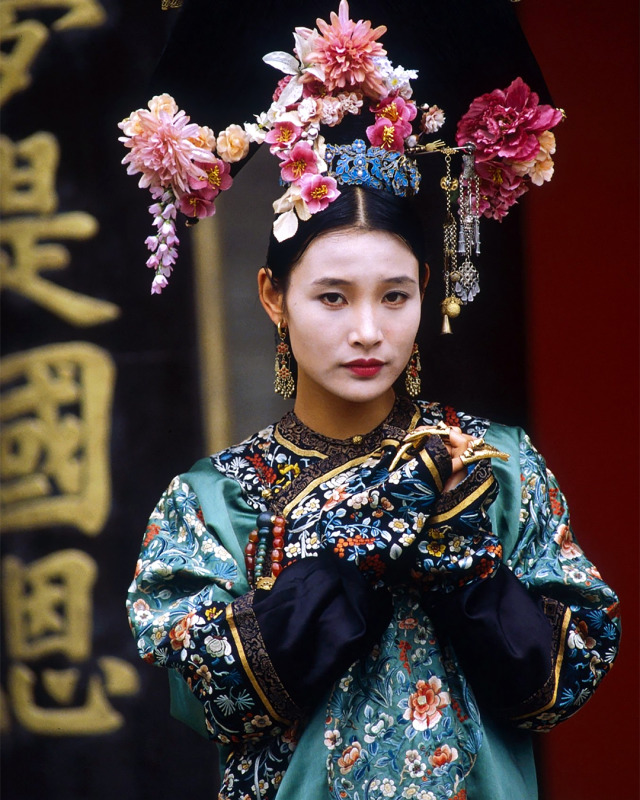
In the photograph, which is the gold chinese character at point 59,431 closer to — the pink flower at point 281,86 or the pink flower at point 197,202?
the pink flower at point 197,202

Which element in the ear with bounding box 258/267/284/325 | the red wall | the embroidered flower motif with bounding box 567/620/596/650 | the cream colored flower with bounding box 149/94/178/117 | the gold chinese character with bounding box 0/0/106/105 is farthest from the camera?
the gold chinese character with bounding box 0/0/106/105

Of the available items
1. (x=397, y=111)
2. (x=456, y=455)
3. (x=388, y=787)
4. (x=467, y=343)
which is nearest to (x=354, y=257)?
(x=397, y=111)

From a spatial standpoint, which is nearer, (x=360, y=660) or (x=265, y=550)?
(x=360, y=660)

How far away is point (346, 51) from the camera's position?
200 cm

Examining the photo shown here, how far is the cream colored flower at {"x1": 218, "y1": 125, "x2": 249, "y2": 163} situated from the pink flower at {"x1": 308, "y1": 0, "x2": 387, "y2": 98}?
177 mm

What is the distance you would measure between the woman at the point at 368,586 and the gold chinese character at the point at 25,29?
1.28m

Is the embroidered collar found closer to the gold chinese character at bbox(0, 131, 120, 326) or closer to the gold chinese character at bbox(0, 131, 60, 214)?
the gold chinese character at bbox(0, 131, 120, 326)

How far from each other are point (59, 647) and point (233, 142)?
164 cm

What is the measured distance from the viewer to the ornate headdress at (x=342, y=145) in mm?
2016

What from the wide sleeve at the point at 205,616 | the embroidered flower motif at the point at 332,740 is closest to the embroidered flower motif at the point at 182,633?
the wide sleeve at the point at 205,616

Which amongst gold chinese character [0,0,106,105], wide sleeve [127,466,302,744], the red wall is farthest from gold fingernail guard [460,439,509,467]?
gold chinese character [0,0,106,105]

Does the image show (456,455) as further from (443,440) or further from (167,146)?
(167,146)

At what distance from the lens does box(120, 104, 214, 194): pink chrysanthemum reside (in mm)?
2053

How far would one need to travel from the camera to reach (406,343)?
6.79 ft
